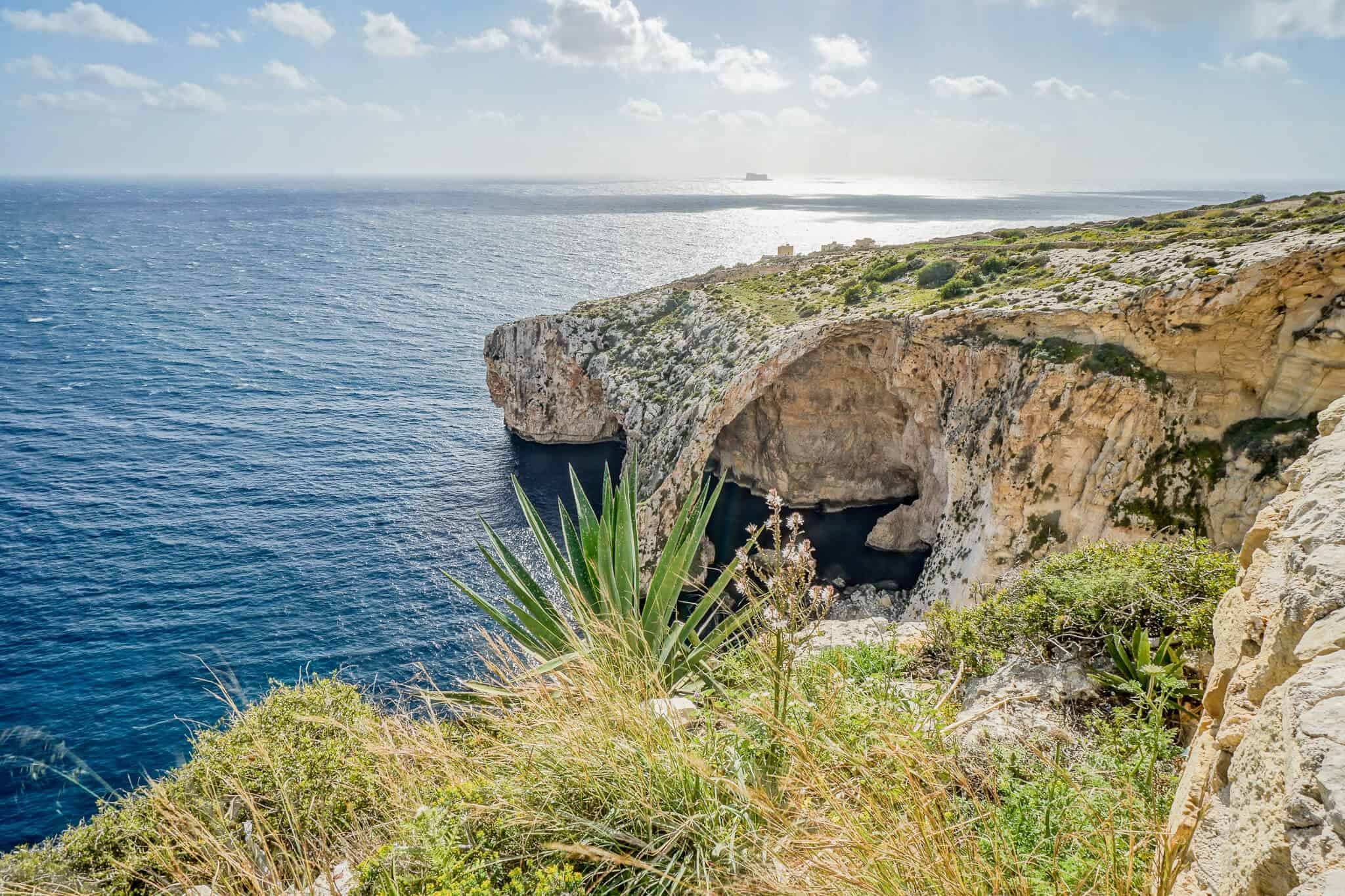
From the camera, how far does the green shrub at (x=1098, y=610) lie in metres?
6.12

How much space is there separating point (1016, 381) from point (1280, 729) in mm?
21045

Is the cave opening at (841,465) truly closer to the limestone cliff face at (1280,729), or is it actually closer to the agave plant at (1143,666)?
the agave plant at (1143,666)

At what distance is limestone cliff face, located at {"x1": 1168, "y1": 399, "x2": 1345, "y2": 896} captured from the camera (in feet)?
5.93

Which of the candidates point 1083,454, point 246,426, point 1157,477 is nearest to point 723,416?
point 1083,454

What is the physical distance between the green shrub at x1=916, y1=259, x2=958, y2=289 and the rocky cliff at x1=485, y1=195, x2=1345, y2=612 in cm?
12

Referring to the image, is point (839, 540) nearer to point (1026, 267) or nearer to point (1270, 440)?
point (1026, 267)

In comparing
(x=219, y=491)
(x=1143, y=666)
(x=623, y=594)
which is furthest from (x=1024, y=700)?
(x=219, y=491)

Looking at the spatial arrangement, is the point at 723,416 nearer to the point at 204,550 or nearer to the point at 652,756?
the point at 204,550

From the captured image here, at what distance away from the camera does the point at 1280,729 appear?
2.16 meters

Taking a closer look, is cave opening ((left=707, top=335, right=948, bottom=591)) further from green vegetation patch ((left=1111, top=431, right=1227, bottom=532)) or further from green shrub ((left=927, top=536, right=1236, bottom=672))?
green shrub ((left=927, top=536, right=1236, bottom=672))

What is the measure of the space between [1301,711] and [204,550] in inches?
1369

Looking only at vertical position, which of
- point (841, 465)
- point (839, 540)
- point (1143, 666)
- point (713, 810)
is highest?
point (713, 810)

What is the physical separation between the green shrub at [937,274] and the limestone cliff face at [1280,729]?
28.6 m

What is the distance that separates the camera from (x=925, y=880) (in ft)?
8.52
